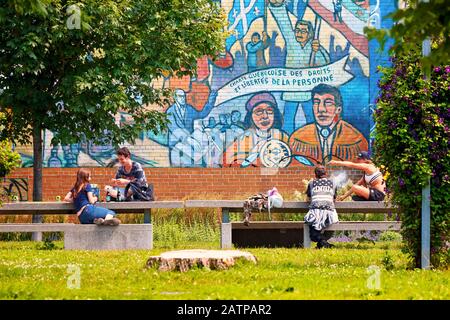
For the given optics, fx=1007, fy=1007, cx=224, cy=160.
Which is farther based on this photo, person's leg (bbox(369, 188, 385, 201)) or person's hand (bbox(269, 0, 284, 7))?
person's hand (bbox(269, 0, 284, 7))

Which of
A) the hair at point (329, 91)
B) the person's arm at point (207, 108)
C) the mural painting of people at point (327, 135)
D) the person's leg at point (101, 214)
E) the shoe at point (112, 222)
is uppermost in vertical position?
the hair at point (329, 91)

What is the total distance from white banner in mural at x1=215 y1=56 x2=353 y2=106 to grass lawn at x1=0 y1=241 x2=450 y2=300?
31.6ft

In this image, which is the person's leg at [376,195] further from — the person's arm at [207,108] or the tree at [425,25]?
the tree at [425,25]

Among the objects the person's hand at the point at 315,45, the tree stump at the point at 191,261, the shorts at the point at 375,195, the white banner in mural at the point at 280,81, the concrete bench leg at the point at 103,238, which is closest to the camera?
the tree stump at the point at 191,261

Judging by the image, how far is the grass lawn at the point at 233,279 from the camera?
900 centimetres

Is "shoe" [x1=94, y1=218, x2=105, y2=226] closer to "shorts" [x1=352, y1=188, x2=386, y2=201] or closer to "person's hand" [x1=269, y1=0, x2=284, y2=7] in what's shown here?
"shorts" [x1=352, y1=188, x2=386, y2=201]

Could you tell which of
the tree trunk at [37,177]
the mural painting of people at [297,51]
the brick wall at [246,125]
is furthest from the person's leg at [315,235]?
the mural painting of people at [297,51]

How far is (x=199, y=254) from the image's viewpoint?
36.8ft

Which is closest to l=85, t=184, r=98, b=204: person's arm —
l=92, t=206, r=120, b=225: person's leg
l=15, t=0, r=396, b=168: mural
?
l=92, t=206, r=120, b=225: person's leg

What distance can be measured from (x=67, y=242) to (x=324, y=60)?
9.51 m

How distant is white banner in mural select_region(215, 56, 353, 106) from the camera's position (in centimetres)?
2288

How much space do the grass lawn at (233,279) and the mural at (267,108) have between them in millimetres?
9278
